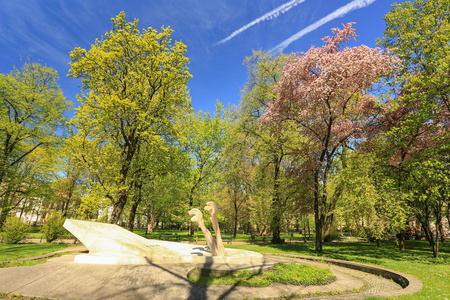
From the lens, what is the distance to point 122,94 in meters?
16.2

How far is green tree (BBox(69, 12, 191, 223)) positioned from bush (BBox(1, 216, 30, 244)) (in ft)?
29.8

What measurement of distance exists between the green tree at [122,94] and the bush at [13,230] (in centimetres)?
907

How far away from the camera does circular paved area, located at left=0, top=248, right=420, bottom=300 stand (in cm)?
589

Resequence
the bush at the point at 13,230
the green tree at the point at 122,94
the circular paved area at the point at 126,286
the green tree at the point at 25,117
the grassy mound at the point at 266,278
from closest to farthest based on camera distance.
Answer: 1. the circular paved area at the point at 126,286
2. the grassy mound at the point at 266,278
3. the green tree at the point at 122,94
4. the bush at the point at 13,230
5. the green tree at the point at 25,117

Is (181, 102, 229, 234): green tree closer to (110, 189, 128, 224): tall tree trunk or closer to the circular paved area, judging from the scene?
(110, 189, 128, 224): tall tree trunk

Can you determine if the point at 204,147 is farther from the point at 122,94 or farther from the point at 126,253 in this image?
the point at 126,253

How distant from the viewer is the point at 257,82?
2500 centimetres

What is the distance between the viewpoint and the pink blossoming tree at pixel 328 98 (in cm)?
1399

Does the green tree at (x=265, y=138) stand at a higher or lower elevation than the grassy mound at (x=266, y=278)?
higher

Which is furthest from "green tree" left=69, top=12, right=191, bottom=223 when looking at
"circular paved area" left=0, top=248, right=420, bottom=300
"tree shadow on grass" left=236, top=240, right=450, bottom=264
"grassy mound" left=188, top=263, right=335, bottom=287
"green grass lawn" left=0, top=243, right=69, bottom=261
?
"tree shadow on grass" left=236, top=240, right=450, bottom=264

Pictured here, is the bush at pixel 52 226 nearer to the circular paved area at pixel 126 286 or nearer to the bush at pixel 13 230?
the bush at pixel 13 230

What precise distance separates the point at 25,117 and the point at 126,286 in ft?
75.1

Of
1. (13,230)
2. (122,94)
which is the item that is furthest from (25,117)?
(122,94)

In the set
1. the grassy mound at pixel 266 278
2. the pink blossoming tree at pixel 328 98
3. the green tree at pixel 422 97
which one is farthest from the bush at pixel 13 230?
the green tree at pixel 422 97
